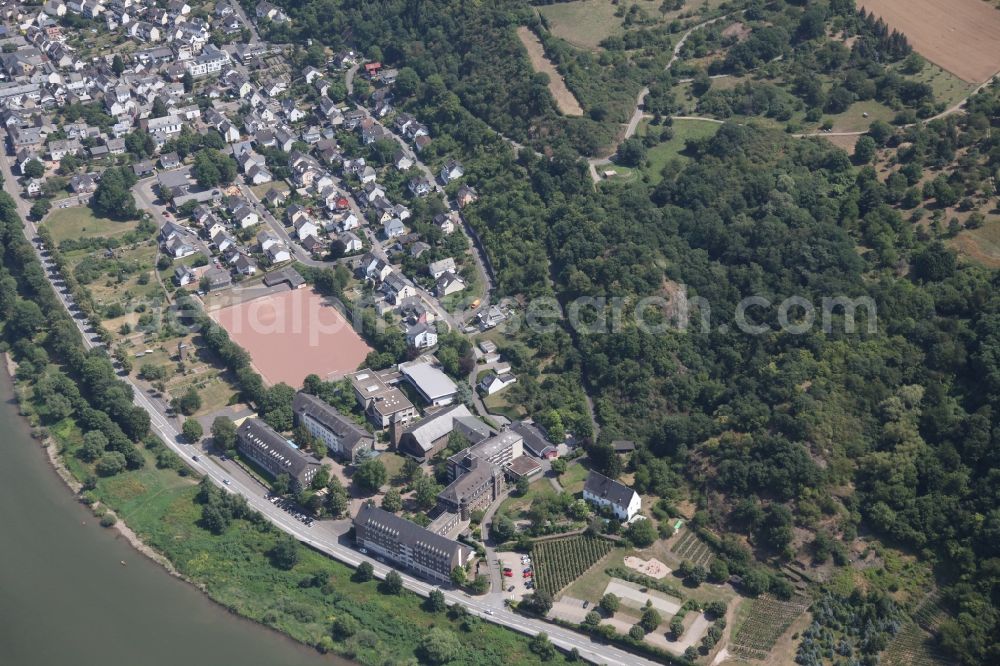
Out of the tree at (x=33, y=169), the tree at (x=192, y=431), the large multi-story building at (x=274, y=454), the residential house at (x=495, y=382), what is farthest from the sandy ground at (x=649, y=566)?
the tree at (x=33, y=169)

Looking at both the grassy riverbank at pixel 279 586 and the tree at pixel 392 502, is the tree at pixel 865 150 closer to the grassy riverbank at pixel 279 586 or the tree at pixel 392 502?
the tree at pixel 392 502

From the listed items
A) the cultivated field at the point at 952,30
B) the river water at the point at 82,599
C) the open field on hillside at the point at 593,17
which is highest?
the cultivated field at the point at 952,30

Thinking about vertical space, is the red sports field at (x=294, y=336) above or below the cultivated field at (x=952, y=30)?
below

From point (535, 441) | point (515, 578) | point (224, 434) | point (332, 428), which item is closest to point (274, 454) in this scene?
point (224, 434)

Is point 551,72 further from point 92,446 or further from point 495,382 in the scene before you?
point 92,446

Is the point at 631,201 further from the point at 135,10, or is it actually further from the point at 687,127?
the point at 135,10

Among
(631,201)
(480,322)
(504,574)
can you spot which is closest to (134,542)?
(504,574)

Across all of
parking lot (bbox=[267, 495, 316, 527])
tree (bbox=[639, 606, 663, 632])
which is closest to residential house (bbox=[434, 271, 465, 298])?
parking lot (bbox=[267, 495, 316, 527])
